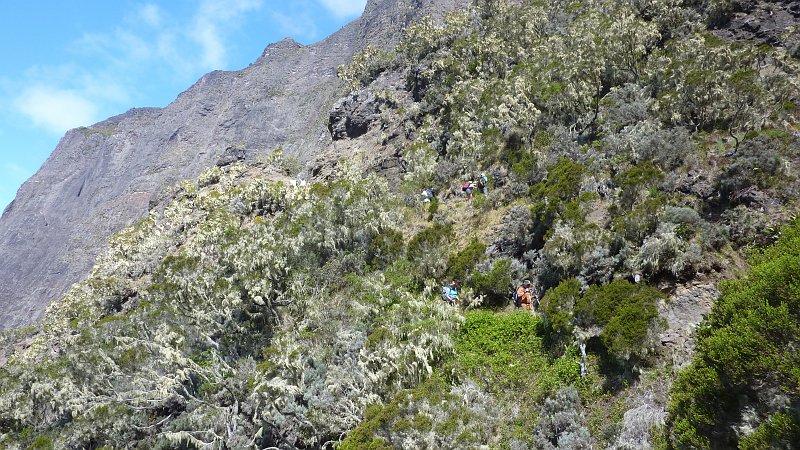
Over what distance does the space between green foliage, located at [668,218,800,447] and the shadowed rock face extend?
81.5 metres

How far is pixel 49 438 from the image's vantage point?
2123cm

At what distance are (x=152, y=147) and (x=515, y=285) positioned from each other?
461 feet

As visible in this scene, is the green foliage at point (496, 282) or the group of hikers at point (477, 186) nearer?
the green foliage at point (496, 282)

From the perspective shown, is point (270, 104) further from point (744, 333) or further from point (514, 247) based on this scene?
point (744, 333)

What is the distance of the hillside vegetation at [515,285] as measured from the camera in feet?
32.1

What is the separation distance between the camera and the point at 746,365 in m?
7.04

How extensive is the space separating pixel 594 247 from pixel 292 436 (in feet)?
34.1

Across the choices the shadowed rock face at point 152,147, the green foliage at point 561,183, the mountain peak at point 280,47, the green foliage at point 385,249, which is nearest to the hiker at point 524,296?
the green foliage at point 561,183

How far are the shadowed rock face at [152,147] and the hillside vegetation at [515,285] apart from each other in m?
63.5

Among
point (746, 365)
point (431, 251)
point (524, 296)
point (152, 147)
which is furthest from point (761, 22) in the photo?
point (152, 147)

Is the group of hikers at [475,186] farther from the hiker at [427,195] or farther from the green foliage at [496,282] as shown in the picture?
A: the green foliage at [496,282]

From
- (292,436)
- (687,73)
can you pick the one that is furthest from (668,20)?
(292,436)

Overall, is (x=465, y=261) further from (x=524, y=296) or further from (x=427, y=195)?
(x=427, y=195)

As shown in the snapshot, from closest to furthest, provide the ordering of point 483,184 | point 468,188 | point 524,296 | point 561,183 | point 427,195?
1. point 524,296
2. point 561,183
3. point 483,184
4. point 468,188
5. point 427,195
